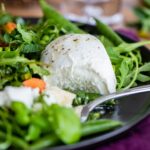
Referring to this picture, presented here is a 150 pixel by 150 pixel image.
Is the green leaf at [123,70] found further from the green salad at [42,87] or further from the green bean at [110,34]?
the green bean at [110,34]

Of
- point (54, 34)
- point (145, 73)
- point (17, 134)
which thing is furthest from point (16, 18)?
point (17, 134)

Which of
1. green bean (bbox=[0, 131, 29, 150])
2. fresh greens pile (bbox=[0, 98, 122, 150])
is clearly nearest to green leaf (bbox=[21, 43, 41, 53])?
fresh greens pile (bbox=[0, 98, 122, 150])

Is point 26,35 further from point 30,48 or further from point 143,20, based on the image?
point 143,20

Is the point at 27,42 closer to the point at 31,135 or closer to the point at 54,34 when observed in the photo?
the point at 54,34

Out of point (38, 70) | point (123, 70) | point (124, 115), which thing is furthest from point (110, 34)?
point (124, 115)

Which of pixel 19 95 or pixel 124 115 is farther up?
pixel 19 95

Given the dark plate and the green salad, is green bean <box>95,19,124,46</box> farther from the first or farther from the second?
the dark plate
